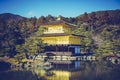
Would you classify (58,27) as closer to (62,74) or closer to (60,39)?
(60,39)

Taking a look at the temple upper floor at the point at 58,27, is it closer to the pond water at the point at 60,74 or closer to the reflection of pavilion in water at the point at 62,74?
the pond water at the point at 60,74

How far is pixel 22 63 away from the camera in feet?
132

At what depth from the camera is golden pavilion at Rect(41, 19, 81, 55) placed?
1965 inches

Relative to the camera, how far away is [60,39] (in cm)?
5081

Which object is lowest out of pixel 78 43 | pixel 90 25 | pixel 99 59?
pixel 99 59

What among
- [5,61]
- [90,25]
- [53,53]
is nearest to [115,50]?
[53,53]

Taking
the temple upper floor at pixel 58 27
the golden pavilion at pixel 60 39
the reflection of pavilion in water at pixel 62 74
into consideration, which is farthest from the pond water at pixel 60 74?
the temple upper floor at pixel 58 27

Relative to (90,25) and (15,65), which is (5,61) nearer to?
(15,65)

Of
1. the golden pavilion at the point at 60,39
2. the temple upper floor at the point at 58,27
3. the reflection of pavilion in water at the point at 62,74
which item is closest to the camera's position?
the reflection of pavilion in water at the point at 62,74

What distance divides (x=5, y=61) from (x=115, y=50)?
23.8 metres

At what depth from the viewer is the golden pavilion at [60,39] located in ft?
164

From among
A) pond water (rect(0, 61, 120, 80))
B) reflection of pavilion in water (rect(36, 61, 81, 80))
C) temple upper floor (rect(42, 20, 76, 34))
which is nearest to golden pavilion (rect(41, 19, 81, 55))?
temple upper floor (rect(42, 20, 76, 34))

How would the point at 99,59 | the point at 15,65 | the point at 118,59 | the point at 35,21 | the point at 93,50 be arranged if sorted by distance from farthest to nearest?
1. the point at 35,21
2. the point at 93,50
3. the point at 99,59
4. the point at 118,59
5. the point at 15,65

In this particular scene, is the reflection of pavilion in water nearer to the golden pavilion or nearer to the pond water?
the pond water
